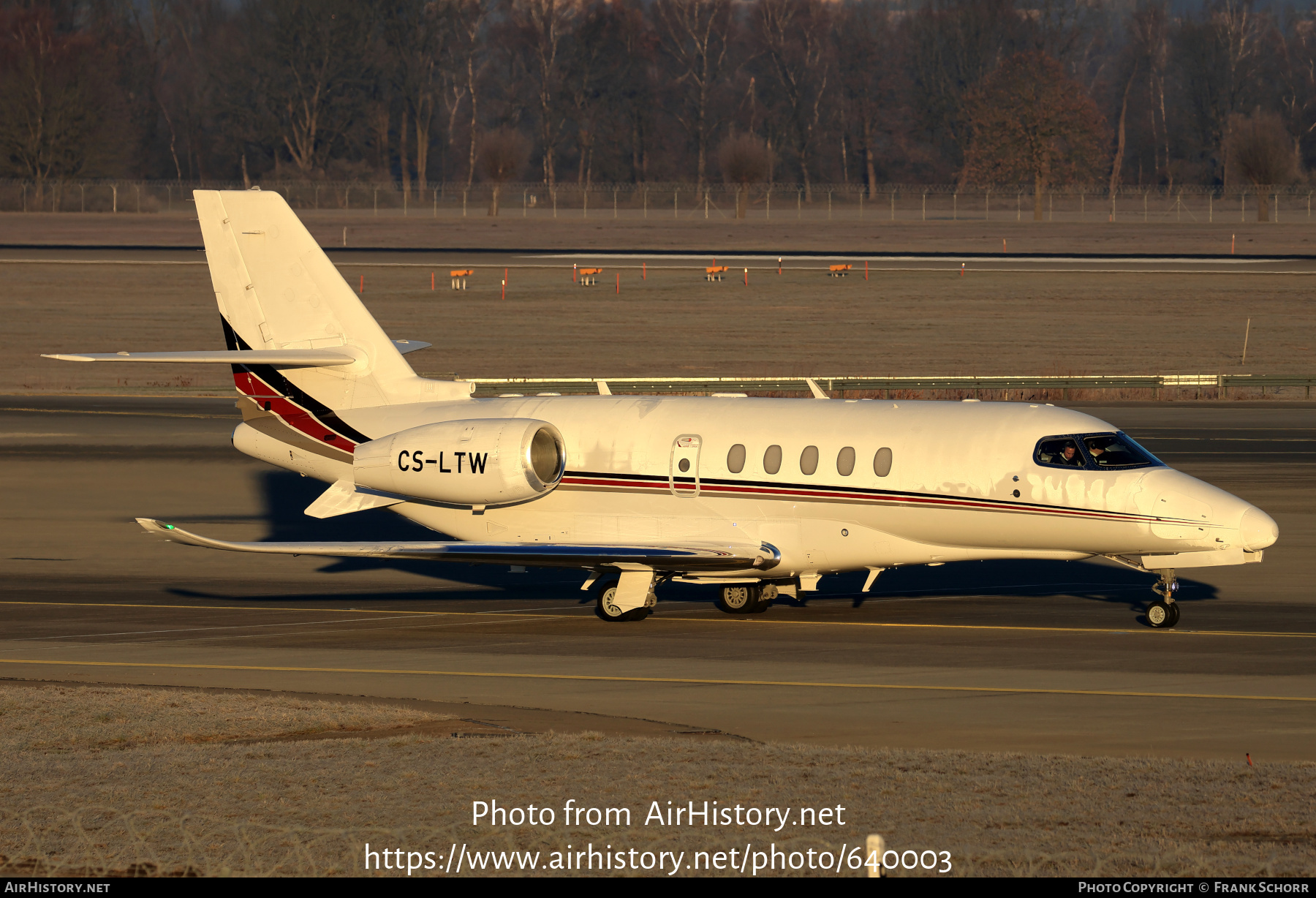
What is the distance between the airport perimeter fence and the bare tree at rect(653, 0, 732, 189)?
2874cm

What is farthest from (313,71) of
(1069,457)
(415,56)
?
(1069,457)

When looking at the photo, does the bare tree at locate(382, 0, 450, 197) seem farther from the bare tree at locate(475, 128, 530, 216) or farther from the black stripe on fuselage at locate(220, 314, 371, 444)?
the black stripe on fuselage at locate(220, 314, 371, 444)

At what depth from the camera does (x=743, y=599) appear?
25.9 metres

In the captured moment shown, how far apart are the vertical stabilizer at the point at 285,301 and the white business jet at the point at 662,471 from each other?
1.3 inches

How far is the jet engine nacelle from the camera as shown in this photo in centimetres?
2512

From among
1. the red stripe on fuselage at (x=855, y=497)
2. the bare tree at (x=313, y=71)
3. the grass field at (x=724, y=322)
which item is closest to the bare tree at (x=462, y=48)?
the bare tree at (x=313, y=71)

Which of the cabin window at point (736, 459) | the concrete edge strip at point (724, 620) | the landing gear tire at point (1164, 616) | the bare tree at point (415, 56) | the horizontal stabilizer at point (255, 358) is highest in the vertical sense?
the bare tree at point (415, 56)

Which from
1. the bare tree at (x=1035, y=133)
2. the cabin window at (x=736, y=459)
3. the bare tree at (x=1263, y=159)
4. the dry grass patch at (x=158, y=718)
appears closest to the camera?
the dry grass patch at (x=158, y=718)

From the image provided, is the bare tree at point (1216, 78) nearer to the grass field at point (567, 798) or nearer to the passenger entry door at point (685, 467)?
the passenger entry door at point (685, 467)

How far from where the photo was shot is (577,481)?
2580 centimetres

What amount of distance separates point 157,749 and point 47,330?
59.6m

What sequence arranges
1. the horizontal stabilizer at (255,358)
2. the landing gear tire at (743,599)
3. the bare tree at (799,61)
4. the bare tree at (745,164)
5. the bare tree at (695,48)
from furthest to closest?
the bare tree at (695,48) < the bare tree at (799,61) < the bare tree at (745,164) < the landing gear tire at (743,599) < the horizontal stabilizer at (255,358)

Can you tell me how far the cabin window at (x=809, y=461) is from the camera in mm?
24469
